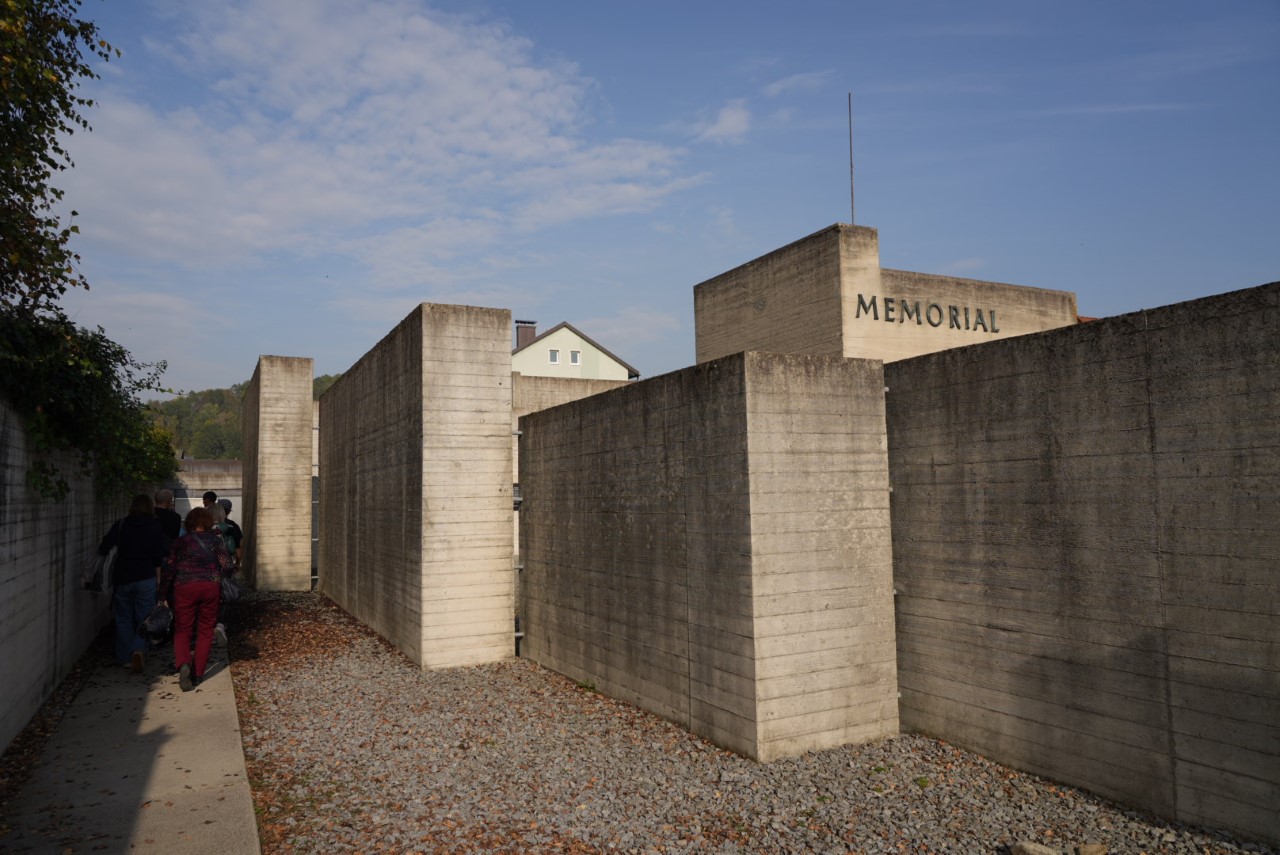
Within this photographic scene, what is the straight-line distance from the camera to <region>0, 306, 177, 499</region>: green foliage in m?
6.86

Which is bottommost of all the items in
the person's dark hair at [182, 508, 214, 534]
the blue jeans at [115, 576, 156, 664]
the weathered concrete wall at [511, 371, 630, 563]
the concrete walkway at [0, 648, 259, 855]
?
the concrete walkway at [0, 648, 259, 855]

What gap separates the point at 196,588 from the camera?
8.38 meters

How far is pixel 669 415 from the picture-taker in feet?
24.6

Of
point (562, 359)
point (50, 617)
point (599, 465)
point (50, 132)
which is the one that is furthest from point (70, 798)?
point (562, 359)

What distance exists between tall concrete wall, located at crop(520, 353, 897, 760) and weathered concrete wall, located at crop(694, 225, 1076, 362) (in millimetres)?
6524

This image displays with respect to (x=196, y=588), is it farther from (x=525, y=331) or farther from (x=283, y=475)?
(x=525, y=331)

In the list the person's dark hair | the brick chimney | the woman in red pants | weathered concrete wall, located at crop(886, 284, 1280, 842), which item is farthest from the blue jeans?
the brick chimney

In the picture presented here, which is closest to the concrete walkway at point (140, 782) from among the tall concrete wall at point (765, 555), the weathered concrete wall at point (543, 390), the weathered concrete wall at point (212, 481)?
the tall concrete wall at point (765, 555)

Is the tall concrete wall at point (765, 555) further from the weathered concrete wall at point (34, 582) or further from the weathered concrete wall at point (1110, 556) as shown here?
the weathered concrete wall at point (34, 582)

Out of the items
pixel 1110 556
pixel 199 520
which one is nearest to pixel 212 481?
pixel 199 520

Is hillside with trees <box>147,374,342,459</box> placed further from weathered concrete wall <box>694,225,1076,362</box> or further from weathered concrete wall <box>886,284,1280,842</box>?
weathered concrete wall <box>886,284,1280,842</box>

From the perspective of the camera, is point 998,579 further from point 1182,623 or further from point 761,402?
point 761,402

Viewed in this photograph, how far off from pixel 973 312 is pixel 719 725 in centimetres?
1076

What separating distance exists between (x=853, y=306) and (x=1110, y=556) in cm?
853
